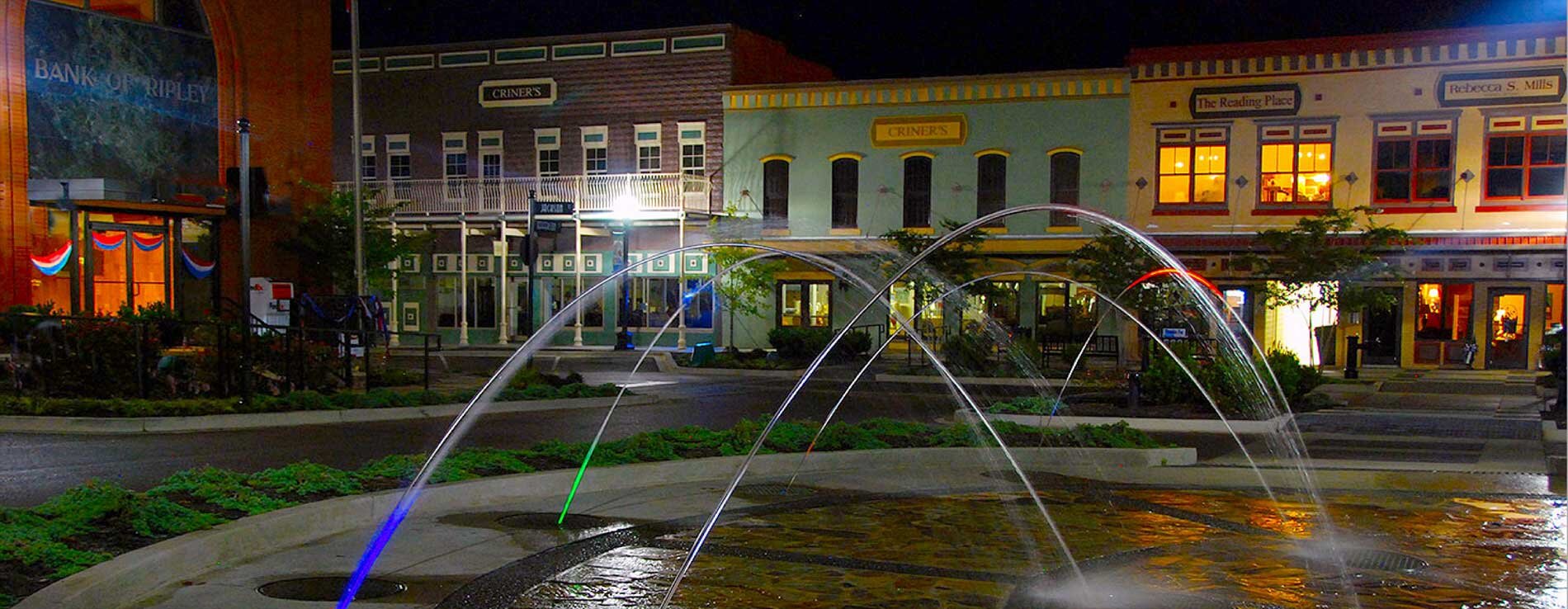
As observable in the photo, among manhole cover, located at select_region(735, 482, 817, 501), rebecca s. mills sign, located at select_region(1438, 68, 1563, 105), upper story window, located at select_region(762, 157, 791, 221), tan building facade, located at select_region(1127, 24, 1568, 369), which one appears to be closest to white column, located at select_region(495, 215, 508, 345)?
upper story window, located at select_region(762, 157, 791, 221)

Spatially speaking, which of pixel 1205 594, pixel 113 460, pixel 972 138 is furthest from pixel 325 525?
pixel 972 138

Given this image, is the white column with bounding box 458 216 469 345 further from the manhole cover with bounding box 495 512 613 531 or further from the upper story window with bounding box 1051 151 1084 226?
the manhole cover with bounding box 495 512 613 531

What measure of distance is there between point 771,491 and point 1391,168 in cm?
2771

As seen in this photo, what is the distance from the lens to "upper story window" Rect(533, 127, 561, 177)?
141 ft

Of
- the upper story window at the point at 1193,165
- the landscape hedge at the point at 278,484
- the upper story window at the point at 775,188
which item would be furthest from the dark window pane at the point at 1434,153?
the landscape hedge at the point at 278,484

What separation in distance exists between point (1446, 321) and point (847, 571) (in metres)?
30.6

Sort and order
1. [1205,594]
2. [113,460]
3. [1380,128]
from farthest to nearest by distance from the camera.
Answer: [1380,128] < [113,460] < [1205,594]

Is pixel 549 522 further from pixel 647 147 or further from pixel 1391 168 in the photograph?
pixel 647 147

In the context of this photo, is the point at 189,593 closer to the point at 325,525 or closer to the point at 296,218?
the point at 325,525

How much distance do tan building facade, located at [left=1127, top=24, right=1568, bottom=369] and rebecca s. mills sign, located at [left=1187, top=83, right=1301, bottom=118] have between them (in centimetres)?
4

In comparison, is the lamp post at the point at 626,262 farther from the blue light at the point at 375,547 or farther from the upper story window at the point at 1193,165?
the blue light at the point at 375,547

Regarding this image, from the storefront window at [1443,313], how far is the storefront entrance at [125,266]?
3111 centimetres

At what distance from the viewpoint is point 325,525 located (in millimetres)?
9273

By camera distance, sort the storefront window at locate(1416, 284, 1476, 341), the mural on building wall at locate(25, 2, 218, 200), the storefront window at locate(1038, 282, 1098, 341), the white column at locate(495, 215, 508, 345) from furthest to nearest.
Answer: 1. the white column at locate(495, 215, 508, 345)
2. the storefront window at locate(1038, 282, 1098, 341)
3. the storefront window at locate(1416, 284, 1476, 341)
4. the mural on building wall at locate(25, 2, 218, 200)
